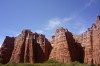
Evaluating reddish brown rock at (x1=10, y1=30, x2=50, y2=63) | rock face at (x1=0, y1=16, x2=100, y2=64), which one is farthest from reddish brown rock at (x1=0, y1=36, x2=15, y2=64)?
reddish brown rock at (x1=10, y1=30, x2=50, y2=63)

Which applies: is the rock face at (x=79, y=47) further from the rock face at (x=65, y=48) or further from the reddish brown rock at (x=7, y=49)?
the reddish brown rock at (x=7, y=49)

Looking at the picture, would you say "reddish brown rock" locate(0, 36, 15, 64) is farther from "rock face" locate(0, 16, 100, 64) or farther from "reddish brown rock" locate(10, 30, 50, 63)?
"reddish brown rock" locate(10, 30, 50, 63)

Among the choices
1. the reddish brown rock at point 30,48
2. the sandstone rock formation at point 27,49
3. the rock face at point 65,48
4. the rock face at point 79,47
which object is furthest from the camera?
the sandstone rock formation at point 27,49

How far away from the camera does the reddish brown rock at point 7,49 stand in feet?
357

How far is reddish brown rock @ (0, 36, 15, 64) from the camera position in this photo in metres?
109

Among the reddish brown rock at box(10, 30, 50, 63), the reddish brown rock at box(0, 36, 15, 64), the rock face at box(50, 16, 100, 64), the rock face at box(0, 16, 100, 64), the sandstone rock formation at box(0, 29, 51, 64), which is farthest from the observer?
the reddish brown rock at box(0, 36, 15, 64)

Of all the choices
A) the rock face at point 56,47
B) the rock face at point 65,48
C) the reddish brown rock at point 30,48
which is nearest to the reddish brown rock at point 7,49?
the rock face at point 56,47

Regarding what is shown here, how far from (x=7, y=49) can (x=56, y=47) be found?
2605cm

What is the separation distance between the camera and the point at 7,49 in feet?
364

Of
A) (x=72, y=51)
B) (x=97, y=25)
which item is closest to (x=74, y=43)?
(x=72, y=51)

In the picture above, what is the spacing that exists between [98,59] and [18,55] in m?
35.2

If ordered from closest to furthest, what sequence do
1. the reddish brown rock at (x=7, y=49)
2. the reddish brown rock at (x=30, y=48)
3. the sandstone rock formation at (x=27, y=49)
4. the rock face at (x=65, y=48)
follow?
the rock face at (x=65, y=48)
the reddish brown rock at (x=30, y=48)
the sandstone rock formation at (x=27, y=49)
the reddish brown rock at (x=7, y=49)

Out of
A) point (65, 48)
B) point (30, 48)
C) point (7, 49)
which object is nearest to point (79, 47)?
point (65, 48)

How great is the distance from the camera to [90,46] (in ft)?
300
